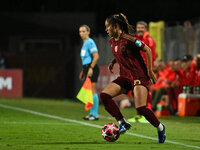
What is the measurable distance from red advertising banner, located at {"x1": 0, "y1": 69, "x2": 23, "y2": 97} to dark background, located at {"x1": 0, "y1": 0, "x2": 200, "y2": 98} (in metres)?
1.37

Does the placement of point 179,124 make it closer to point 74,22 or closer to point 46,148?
point 46,148

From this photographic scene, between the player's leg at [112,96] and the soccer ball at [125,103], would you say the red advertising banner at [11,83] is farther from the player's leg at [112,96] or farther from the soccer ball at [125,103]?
the player's leg at [112,96]

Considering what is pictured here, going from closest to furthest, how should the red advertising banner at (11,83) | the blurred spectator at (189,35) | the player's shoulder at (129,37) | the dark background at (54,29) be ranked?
1. the player's shoulder at (129,37)
2. the blurred spectator at (189,35)
3. the red advertising banner at (11,83)
4. the dark background at (54,29)

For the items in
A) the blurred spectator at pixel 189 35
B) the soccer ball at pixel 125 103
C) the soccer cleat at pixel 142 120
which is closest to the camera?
the soccer cleat at pixel 142 120

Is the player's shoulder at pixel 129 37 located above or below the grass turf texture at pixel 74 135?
above

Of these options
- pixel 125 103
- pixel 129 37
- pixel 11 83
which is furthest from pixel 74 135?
pixel 11 83

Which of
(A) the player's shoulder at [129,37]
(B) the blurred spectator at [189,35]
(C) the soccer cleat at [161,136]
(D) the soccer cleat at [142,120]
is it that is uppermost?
(B) the blurred spectator at [189,35]

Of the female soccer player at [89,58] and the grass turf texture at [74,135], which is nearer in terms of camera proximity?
the grass turf texture at [74,135]

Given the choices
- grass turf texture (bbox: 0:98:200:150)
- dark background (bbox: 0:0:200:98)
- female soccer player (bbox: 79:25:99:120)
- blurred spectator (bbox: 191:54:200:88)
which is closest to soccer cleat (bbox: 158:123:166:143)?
grass turf texture (bbox: 0:98:200:150)

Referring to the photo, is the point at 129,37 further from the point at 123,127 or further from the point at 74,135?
the point at 74,135

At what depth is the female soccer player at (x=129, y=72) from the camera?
10578 mm

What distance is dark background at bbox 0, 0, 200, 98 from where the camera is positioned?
29.7m

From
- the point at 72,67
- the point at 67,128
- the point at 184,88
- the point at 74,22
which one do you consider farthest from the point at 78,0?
the point at 67,128

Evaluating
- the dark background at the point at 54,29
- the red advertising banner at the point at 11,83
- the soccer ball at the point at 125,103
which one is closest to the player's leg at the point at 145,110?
the soccer ball at the point at 125,103
